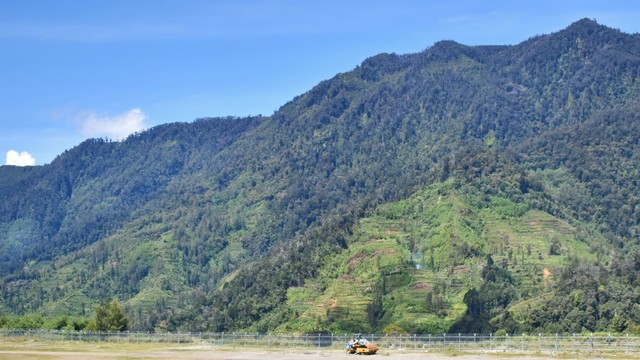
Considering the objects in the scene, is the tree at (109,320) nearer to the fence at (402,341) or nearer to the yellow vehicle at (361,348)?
the fence at (402,341)

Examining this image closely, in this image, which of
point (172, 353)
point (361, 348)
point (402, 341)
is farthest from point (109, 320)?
point (361, 348)

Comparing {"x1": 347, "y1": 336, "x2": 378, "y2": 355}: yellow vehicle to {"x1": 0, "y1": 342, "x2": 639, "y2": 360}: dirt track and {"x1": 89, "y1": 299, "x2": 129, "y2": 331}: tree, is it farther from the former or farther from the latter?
{"x1": 89, "y1": 299, "x2": 129, "y2": 331}: tree

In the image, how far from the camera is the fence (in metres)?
104

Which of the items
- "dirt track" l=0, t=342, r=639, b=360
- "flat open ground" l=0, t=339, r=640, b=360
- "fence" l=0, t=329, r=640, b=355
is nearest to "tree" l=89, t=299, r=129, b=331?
"fence" l=0, t=329, r=640, b=355

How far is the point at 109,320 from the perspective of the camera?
161750 millimetres

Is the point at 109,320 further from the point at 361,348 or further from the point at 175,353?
the point at 361,348

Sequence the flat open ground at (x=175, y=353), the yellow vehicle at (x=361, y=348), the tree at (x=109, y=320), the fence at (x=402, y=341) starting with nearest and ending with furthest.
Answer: the flat open ground at (x=175, y=353) < the fence at (x=402, y=341) < the yellow vehicle at (x=361, y=348) < the tree at (x=109, y=320)

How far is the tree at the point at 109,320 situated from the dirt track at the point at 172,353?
34826 millimetres

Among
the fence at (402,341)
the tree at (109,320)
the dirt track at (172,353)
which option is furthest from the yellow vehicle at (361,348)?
the tree at (109,320)

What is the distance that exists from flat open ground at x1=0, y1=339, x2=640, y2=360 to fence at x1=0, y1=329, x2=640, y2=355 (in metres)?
5.18

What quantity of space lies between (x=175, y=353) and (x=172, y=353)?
1.13ft

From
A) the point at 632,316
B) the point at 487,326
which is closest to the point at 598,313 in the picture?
the point at 632,316

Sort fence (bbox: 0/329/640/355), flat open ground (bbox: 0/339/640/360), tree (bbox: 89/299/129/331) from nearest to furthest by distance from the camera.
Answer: flat open ground (bbox: 0/339/640/360), fence (bbox: 0/329/640/355), tree (bbox: 89/299/129/331)

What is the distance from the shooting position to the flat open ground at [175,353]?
10018 cm
